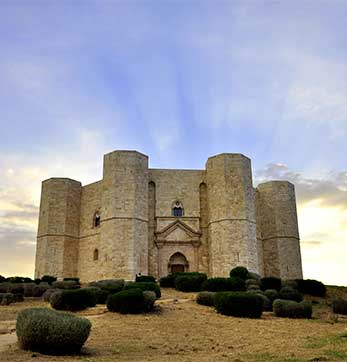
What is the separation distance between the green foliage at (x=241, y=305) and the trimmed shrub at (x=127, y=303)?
2.92 meters

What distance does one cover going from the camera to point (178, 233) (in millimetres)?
34125

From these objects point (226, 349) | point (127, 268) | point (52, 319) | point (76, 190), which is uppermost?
point (76, 190)

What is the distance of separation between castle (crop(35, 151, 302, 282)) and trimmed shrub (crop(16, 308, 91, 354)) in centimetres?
2210

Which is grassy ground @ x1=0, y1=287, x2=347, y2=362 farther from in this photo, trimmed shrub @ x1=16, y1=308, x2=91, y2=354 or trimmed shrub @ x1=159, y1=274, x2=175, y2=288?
trimmed shrub @ x1=159, y1=274, x2=175, y2=288

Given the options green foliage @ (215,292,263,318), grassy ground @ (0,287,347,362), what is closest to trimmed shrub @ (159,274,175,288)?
grassy ground @ (0,287,347,362)

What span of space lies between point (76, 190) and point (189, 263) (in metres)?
11.8

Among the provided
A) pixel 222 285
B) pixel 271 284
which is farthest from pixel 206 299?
pixel 271 284

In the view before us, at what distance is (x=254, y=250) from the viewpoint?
3256 cm

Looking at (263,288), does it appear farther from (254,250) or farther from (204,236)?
(204,236)

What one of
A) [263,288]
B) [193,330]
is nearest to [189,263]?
[263,288]

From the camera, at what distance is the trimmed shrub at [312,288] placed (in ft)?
79.2

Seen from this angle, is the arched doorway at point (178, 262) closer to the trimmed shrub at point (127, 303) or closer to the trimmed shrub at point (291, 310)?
the trimmed shrub at point (291, 310)

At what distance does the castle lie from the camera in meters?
31.7

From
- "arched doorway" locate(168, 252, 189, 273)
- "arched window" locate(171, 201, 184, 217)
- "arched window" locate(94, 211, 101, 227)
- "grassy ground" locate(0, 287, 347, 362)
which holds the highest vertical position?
"arched window" locate(171, 201, 184, 217)
